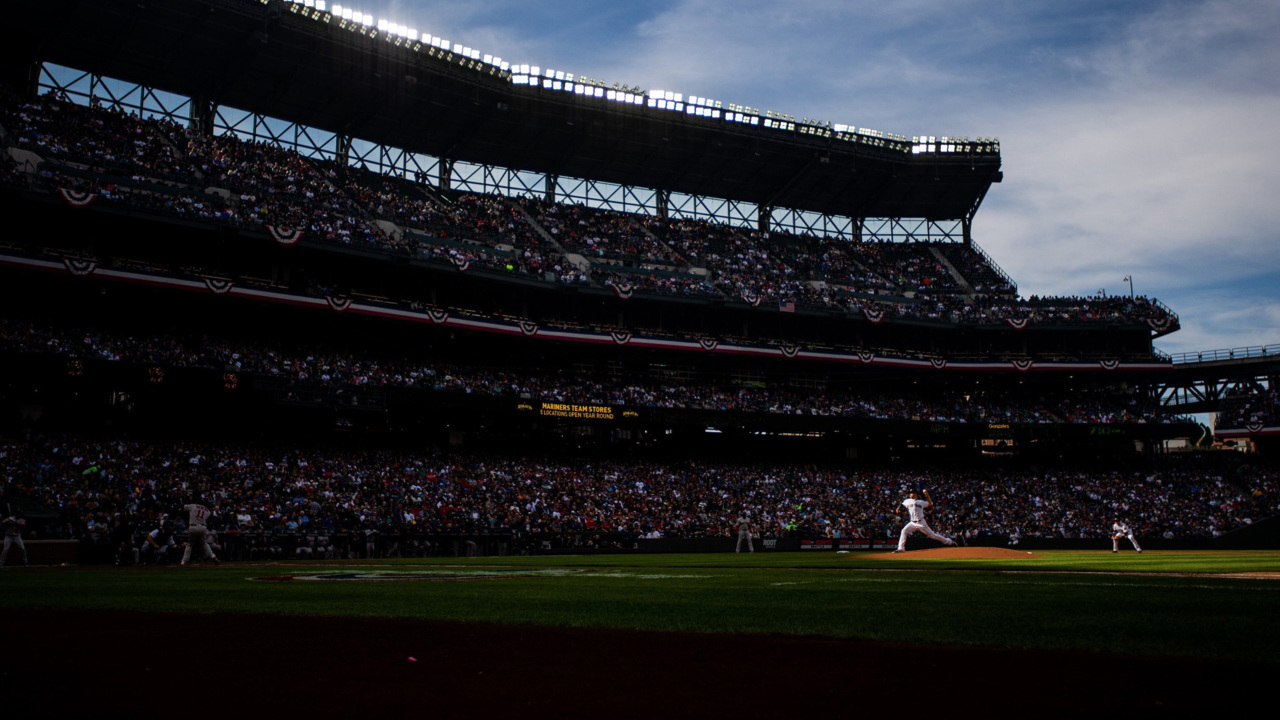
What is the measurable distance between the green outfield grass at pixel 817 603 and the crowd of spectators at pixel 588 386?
23.5 meters

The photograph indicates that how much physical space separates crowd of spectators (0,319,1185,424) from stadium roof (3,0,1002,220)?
16.6m

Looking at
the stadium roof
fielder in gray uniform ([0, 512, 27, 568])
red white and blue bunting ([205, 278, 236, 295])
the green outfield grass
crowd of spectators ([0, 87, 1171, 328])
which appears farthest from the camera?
the stadium roof

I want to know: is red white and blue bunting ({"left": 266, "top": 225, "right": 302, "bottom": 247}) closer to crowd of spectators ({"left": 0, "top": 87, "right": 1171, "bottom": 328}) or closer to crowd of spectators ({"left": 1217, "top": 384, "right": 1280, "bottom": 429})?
crowd of spectators ({"left": 0, "top": 87, "right": 1171, "bottom": 328})

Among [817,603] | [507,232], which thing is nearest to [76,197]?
[507,232]

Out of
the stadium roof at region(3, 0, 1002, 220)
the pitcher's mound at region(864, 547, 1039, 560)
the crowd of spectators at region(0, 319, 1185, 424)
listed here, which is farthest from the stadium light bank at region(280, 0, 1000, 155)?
the pitcher's mound at region(864, 547, 1039, 560)

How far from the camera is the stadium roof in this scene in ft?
151

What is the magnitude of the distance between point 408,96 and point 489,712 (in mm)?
53085

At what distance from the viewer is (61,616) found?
9555 millimetres

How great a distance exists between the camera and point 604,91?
57344 millimetres

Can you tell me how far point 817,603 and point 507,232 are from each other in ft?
159

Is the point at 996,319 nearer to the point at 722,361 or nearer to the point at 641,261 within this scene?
the point at 722,361

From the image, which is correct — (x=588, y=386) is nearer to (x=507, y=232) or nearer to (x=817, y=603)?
(x=507, y=232)

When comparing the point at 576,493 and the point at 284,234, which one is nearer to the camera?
the point at 284,234

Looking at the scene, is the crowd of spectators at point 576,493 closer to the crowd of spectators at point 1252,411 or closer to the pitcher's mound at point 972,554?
the crowd of spectators at point 1252,411
